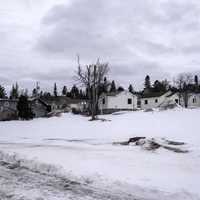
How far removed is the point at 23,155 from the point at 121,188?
6.58 meters

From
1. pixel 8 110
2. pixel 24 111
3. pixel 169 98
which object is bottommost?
pixel 24 111

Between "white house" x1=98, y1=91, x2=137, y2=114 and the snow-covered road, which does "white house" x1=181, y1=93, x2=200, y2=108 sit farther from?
the snow-covered road

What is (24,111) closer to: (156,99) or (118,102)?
(118,102)

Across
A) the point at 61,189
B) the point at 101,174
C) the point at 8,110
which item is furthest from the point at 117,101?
the point at 61,189

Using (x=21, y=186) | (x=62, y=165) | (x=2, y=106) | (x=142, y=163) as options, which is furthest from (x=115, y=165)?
(x=2, y=106)

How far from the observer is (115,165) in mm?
10430

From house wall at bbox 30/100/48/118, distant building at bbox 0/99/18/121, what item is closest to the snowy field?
distant building at bbox 0/99/18/121

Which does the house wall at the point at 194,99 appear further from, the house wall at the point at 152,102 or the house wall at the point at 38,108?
the house wall at the point at 38,108

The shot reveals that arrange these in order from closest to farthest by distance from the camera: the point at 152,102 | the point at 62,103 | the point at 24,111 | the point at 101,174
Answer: the point at 101,174, the point at 24,111, the point at 152,102, the point at 62,103

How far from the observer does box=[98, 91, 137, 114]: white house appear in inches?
2370

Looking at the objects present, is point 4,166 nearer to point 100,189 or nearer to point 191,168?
point 100,189

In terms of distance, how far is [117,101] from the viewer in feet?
198

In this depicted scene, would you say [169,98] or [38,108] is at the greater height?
[169,98]

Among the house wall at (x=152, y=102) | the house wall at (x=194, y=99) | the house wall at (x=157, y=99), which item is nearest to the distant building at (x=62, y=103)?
the house wall at (x=152, y=102)
